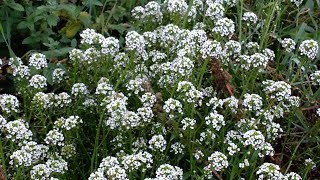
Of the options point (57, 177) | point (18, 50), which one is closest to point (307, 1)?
point (18, 50)

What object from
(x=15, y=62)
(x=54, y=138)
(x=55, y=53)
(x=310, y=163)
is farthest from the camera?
(x=55, y=53)

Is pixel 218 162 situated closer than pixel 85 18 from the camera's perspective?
Yes

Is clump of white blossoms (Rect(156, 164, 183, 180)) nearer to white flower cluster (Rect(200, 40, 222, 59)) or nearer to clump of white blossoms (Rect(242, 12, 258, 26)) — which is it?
white flower cluster (Rect(200, 40, 222, 59))

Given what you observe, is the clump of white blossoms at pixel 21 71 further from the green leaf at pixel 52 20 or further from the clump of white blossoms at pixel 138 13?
the clump of white blossoms at pixel 138 13

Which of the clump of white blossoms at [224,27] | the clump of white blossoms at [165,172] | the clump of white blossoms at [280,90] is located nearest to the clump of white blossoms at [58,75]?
the clump of white blossoms at [224,27]

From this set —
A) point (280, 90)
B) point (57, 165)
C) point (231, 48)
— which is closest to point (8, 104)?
point (57, 165)

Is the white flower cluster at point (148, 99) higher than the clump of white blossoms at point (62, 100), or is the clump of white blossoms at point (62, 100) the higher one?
the white flower cluster at point (148, 99)

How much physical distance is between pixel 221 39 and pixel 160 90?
47 centimetres

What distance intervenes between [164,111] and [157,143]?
28cm

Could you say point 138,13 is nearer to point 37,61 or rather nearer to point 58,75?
point 58,75

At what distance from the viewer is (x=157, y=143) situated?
3.47m

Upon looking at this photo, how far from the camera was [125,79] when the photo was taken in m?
3.96

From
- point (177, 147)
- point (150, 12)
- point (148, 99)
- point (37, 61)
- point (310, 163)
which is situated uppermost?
point (150, 12)

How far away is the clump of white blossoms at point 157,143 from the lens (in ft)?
11.4
